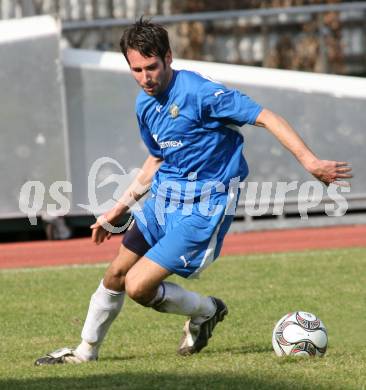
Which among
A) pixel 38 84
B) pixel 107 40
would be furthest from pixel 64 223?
pixel 107 40

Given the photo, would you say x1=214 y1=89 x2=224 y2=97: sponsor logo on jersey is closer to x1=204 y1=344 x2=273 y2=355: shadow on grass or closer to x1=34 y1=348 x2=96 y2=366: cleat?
x1=204 y1=344 x2=273 y2=355: shadow on grass

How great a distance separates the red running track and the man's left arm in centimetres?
699

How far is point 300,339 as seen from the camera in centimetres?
702

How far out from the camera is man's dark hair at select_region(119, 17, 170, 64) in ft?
21.7

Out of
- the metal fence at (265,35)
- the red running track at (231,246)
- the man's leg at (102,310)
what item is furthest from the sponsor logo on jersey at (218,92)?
the metal fence at (265,35)

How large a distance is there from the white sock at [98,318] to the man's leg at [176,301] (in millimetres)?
212

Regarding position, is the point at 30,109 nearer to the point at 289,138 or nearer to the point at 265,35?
the point at 265,35

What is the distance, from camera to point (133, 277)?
6.84 metres

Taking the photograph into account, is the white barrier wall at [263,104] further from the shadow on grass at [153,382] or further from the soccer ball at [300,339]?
the shadow on grass at [153,382]

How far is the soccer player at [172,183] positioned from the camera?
6699mm

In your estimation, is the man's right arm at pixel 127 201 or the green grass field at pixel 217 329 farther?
the man's right arm at pixel 127 201

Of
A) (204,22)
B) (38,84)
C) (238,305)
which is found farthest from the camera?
(204,22)

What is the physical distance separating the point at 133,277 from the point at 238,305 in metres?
2.99

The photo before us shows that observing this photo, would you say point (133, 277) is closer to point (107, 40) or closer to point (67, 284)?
point (67, 284)
